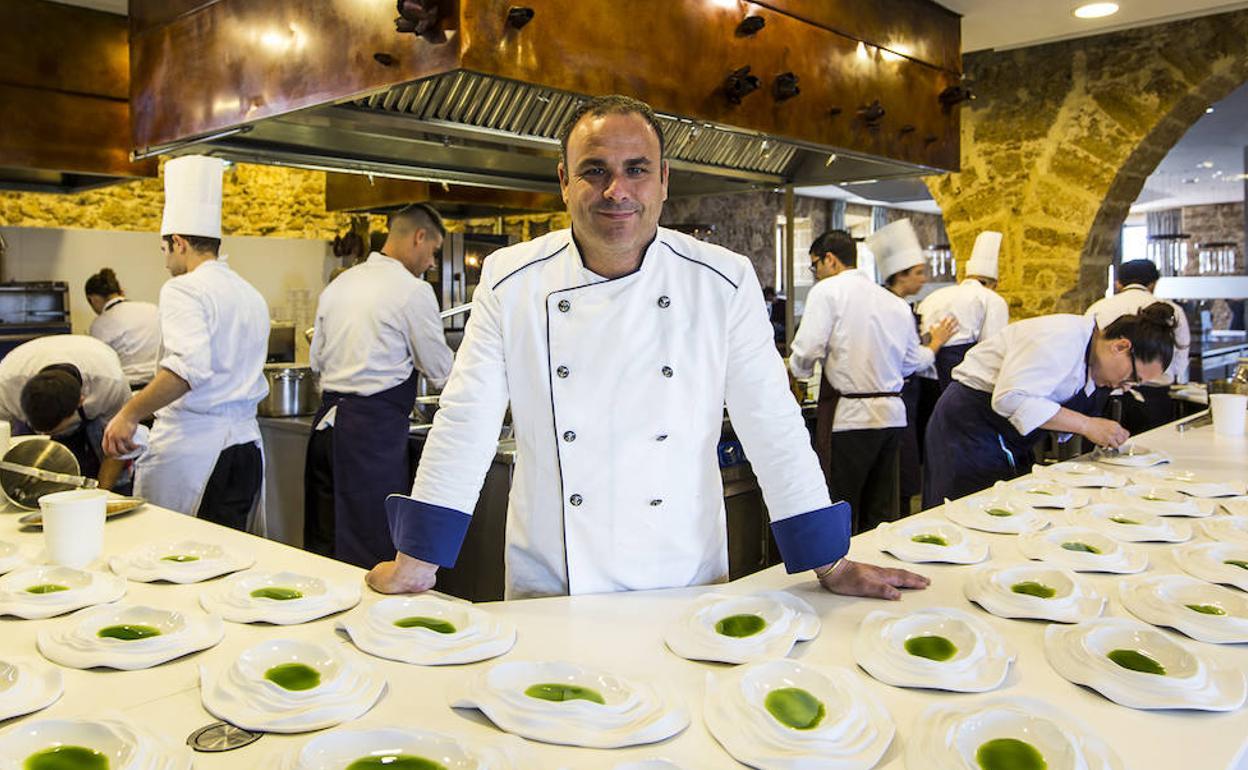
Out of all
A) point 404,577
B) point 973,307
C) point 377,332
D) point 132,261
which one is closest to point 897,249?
point 973,307

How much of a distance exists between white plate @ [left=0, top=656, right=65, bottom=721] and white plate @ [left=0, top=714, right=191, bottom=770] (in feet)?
0.23

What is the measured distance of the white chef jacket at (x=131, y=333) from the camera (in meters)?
5.22

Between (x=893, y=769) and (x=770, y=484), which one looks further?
(x=770, y=484)

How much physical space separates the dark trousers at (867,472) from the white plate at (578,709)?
10.4ft

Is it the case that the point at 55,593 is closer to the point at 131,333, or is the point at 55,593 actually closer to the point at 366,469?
the point at 366,469

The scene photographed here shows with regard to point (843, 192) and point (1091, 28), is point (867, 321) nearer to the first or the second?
point (1091, 28)

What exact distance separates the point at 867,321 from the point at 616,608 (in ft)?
9.52

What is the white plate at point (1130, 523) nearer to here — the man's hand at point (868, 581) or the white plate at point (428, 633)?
the man's hand at point (868, 581)

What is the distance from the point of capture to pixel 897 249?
468 cm

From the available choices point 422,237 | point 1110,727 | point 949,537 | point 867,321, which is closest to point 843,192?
point 867,321

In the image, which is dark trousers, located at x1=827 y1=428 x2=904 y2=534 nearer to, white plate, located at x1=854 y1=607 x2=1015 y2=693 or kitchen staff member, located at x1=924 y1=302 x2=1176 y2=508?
kitchen staff member, located at x1=924 y1=302 x2=1176 y2=508

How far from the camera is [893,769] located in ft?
3.12

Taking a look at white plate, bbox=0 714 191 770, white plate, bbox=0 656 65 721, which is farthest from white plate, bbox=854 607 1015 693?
white plate, bbox=0 656 65 721

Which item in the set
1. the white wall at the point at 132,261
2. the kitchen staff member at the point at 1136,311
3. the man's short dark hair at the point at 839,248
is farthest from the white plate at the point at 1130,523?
the white wall at the point at 132,261
